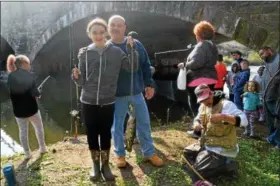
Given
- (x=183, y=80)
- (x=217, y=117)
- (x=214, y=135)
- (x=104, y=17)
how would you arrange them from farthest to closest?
1. (x=104, y=17)
2. (x=183, y=80)
3. (x=214, y=135)
4. (x=217, y=117)

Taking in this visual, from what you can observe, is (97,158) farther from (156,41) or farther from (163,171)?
(156,41)

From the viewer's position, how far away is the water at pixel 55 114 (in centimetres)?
945

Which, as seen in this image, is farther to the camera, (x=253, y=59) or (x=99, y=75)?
(x=253, y=59)

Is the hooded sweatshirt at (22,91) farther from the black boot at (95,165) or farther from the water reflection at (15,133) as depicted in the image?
the water reflection at (15,133)

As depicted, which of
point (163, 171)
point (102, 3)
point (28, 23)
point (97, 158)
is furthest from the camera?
point (28, 23)

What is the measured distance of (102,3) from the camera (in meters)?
11.5

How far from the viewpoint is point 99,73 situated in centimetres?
404

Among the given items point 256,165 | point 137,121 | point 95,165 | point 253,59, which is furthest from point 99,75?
point 253,59

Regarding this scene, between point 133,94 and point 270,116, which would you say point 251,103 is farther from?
point 133,94

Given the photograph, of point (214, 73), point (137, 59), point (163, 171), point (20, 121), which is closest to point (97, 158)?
point (163, 171)

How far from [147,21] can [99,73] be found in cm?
991

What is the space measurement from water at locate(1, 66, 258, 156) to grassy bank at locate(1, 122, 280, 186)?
298cm

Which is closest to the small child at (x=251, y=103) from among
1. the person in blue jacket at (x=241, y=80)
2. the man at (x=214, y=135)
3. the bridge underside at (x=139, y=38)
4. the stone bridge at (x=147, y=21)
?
the person in blue jacket at (x=241, y=80)

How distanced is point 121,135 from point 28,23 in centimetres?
1284
